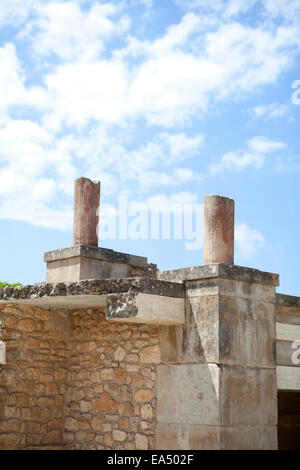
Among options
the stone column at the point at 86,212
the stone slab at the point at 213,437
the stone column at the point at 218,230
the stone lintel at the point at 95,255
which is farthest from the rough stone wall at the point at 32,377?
the stone column at the point at 218,230

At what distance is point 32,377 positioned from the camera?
8297 mm

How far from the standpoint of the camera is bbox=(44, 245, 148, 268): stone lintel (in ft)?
27.6

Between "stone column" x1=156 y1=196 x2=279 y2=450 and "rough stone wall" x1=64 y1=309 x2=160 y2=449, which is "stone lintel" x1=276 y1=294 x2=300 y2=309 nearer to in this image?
"stone column" x1=156 y1=196 x2=279 y2=450

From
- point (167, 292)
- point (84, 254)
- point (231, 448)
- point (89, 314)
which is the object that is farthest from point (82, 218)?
point (231, 448)

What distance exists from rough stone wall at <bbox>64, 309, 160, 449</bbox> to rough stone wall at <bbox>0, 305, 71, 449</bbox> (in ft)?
0.53

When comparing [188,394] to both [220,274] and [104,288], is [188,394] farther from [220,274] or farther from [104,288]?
[104,288]

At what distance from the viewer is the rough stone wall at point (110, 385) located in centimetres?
749

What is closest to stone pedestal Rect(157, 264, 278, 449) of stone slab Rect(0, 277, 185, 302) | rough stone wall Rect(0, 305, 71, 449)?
stone slab Rect(0, 277, 185, 302)

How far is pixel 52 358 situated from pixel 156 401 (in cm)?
183

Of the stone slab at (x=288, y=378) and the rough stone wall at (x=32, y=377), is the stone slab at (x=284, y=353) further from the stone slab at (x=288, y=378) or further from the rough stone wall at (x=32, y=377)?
Result: the rough stone wall at (x=32, y=377)

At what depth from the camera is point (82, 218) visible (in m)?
8.47

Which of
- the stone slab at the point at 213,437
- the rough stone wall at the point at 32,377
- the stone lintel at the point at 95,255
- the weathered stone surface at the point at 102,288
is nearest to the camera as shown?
the stone slab at the point at 213,437

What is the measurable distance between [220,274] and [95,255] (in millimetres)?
2104

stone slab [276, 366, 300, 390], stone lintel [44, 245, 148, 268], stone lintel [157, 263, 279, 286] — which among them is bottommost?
stone slab [276, 366, 300, 390]
